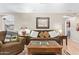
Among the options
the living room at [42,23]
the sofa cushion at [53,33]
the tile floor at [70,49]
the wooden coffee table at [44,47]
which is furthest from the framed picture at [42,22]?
the tile floor at [70,49]

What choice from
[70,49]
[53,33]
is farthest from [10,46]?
[70,49]

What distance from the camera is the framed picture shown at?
67.1 inches

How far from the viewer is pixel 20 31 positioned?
67.5 inches

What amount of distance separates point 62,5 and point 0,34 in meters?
0.88

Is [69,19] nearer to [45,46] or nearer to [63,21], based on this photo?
[63,21]

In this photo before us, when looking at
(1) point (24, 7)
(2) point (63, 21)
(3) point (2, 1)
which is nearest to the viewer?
(3) point (2, 1)

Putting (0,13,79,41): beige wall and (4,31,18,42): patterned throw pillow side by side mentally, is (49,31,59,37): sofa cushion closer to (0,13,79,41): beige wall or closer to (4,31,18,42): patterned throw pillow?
(0,13,79,41): beige wall

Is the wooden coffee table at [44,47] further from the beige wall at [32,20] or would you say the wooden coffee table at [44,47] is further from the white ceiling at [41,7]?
the white ceiling at [41,7]

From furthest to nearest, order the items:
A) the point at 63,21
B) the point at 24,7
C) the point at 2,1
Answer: the point at 63,21 → the point at 24,7 → the point at 2,1

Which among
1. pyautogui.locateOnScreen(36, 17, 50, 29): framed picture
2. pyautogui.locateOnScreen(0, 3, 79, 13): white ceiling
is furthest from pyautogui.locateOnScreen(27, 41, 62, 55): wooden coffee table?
pyautogui.locateOnScreen(0, 3, 79, 13): white ceiling

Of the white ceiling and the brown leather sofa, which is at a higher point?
the white ceiling

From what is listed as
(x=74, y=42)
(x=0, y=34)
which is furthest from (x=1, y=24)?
(x=74, y=42)

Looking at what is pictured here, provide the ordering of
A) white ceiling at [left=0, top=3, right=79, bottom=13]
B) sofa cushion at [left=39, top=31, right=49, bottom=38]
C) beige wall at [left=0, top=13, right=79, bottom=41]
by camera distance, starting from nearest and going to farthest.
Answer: white ceiling at [left=0, top=3, right=79, bottom=13]
beige wall at [left=0, top=13, right=79, bottom=41]
sofa cushion at [left=39, top=31, right=49, bottom=38]
